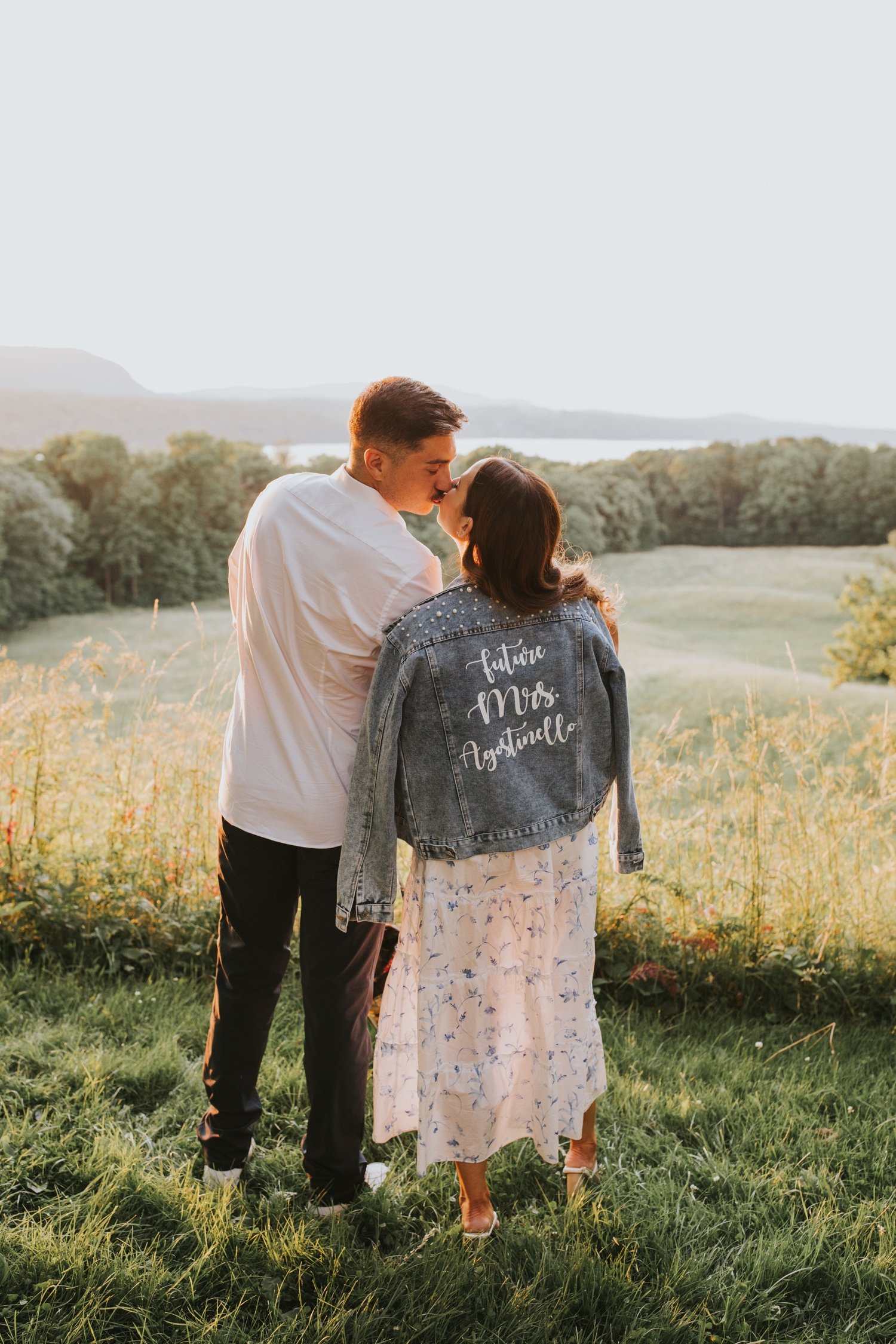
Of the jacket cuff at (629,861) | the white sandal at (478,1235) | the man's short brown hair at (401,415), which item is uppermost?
the man's short brown hair at (401,415)

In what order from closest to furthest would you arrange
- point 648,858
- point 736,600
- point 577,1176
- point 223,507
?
1. point 577,1176
2. point 648,858
3. point 223,507
4. point 736,600

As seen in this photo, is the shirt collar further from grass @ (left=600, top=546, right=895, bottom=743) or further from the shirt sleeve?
grass @ (left=600, top=546, right=895, bottom=743)

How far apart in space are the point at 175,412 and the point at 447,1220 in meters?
23.9

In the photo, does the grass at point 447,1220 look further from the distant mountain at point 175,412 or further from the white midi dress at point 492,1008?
the distant mountain at point 175,412

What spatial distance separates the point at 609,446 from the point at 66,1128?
24.9 metres

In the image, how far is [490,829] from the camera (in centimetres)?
201

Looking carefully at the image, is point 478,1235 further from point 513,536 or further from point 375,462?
point 375,462

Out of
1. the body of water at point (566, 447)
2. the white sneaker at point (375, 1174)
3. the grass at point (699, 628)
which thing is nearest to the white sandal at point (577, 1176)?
the white sneaker at point (375, 1174)

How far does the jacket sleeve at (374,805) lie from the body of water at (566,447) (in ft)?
43.8

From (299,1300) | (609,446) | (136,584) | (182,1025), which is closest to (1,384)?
(136,584)

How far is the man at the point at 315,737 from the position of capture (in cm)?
194

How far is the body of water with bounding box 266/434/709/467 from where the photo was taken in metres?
18.6

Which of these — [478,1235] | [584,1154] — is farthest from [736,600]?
[478,1235]

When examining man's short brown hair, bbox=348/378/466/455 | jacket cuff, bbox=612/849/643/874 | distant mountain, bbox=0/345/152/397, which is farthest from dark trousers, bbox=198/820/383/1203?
distant mountain, bbox=0/345/152/397
